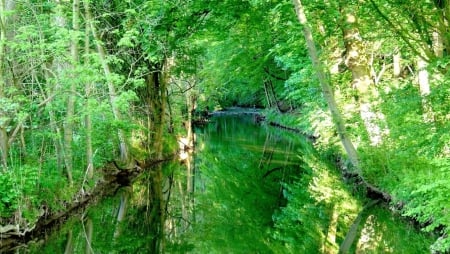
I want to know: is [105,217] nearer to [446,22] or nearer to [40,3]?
[40,3]

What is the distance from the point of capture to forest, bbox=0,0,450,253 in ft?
31.0

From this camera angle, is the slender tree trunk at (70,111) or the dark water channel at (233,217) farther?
the slender tree trunk at (70,111)

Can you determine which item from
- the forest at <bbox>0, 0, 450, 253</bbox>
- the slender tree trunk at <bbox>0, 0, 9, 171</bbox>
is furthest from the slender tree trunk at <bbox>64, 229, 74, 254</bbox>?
the slender tree trunk at <bbox>0, 0, 9, 171</bbox>

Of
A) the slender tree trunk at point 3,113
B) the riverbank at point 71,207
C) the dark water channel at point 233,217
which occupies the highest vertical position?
the slender tree trunk at point 3,113

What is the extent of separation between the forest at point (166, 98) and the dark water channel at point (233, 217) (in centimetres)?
20

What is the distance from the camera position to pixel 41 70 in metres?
11.8

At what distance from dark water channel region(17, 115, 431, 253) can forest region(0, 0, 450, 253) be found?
204 millimetres

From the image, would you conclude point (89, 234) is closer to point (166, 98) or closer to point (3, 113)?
point (3, 113)

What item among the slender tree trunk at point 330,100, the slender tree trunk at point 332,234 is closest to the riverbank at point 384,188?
the slender tree trunk at point 330,100

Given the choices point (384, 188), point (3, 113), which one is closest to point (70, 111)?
point (3, 113)

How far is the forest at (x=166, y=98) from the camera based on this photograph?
9.45 meters

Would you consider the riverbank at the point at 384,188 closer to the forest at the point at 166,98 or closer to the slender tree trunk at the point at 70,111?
the forest at the point at 166,98

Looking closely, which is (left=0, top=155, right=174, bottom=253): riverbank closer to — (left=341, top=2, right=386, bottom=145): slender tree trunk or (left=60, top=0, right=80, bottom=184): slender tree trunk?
(left=60, top=0, right=80, bottom=184): slender tree trunk

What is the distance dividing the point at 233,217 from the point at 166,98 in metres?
9.34
